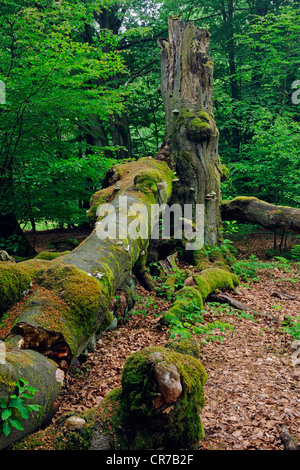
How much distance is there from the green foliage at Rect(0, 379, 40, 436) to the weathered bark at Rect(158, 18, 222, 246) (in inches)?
266

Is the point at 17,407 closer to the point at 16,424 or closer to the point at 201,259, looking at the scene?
the point at 16,424

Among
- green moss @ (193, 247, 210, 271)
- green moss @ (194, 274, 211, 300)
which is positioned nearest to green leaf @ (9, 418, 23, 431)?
green moss @ (194, 274, 211, 300)

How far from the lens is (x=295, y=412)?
303 centimetres

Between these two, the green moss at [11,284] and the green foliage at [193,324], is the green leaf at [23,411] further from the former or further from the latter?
the green foliage at [193,324]

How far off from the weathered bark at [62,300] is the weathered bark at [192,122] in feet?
12.9

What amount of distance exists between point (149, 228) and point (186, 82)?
5.22 metres

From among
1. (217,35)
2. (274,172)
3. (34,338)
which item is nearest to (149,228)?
(34,338)

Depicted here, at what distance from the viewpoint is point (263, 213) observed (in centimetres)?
857

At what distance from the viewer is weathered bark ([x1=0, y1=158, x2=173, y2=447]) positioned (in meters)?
2.85

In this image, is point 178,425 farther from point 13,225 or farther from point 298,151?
point 298,151

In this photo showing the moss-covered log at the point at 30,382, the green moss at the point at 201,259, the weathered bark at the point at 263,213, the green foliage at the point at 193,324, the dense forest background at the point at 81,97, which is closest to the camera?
the moss-covered log at the point at 30,382

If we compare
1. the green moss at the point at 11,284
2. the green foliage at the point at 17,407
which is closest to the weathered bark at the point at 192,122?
the green moss at the point at 11,284

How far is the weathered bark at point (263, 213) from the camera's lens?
815 centimetres

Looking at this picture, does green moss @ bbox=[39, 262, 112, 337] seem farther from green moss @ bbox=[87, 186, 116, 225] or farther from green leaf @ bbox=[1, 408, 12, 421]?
green moss @ bbox=[87, 186, 116, 225]
